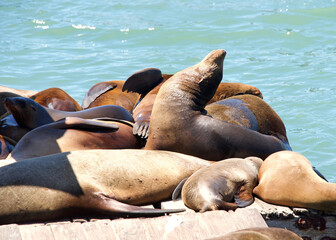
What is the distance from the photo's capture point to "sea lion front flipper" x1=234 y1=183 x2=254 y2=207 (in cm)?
364

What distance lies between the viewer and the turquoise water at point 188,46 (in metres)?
9.80

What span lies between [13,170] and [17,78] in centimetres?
861

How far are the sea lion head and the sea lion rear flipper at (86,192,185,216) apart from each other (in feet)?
5.74

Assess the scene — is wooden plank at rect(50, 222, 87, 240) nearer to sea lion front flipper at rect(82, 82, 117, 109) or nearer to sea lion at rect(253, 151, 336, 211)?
sea lion at rect(253, 151, 336, 211)

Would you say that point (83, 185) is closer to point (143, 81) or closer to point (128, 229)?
point (128, 229)

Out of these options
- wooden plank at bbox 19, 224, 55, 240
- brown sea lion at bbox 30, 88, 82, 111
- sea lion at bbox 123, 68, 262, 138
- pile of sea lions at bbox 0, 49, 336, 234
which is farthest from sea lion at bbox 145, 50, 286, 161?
brown sea lion at bbox 30, 88, 82, 111

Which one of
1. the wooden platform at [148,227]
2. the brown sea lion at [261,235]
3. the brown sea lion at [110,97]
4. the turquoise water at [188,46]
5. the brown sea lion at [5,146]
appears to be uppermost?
the brown sea lion at [261,235]

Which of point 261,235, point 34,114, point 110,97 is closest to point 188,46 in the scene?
point 110,97

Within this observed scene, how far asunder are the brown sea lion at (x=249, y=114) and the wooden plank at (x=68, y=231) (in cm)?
231

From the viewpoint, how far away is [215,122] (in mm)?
4520

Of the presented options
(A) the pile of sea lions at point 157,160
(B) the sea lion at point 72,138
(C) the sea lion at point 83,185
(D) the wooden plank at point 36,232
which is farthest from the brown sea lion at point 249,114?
→ (D) the wooden plank at point 36,232

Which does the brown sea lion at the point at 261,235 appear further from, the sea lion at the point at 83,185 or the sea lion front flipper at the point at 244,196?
the sea lion front flipper at the point at 244,196

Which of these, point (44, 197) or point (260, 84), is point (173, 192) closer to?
point (44, 197)

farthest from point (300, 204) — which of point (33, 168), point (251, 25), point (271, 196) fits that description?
point (251, 25)
